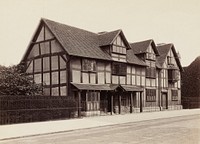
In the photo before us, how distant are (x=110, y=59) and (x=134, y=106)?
7295 mm

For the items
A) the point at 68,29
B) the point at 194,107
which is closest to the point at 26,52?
the point at 68,29

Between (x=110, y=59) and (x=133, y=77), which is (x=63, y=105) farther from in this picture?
(x=133, y=77)

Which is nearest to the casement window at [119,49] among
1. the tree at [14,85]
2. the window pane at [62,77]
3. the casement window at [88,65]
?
the casement window at [88,65]

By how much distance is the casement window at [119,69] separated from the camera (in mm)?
33806

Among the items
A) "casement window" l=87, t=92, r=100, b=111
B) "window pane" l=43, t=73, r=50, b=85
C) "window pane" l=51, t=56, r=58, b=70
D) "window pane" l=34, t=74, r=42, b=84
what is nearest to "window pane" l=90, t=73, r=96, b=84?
"casement window" l=87, t=92, r=100, b=111

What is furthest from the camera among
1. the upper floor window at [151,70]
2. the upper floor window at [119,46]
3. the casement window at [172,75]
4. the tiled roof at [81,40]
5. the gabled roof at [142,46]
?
the casement window at [172,75]

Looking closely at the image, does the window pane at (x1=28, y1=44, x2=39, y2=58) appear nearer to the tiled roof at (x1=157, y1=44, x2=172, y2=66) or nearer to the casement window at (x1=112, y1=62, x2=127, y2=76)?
the casement window at (x1=112, y1=62, x2=127, y2=76)

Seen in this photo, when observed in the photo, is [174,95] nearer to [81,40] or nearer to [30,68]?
[81,40]

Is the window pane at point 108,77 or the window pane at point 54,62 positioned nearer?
the window pane at point 54,62

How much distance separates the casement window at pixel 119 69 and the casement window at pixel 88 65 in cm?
343


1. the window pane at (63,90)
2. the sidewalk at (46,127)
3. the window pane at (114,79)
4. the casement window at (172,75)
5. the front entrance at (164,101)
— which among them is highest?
the casement window at (172,75)

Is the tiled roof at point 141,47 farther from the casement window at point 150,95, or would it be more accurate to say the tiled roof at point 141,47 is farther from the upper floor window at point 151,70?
the casement window at point 150,95

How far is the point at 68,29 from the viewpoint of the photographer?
32812 millimetres

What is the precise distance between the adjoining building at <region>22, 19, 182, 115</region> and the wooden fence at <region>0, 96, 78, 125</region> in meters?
1.78
